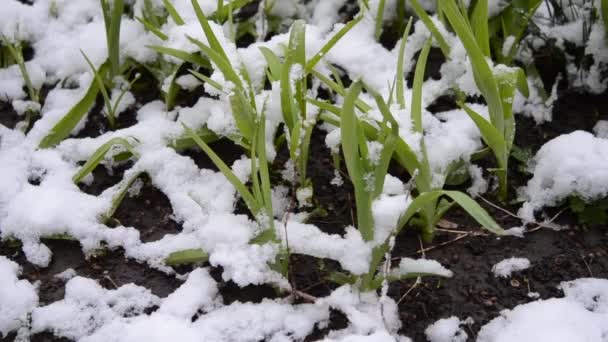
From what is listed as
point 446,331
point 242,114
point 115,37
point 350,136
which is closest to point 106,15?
point 115,37

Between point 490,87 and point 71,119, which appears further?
point 71,119

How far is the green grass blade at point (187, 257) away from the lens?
105cm

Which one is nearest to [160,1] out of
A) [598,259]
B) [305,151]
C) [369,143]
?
[305,151]

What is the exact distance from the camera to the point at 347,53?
136cm

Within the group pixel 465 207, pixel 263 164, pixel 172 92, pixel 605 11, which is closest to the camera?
pixel 465 207

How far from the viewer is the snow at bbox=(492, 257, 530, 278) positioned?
1054 millimetres

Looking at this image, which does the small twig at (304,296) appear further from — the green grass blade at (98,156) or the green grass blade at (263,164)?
the green grass blade at (98,156)

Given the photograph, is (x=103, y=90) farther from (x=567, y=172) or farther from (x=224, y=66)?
(x=567, y=172)

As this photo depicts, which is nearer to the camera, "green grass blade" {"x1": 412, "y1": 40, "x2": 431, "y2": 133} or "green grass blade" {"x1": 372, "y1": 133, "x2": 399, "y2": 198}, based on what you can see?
"green grass blade" {"x1": 372, "y1": 133, "x2": 399, "y2": 198}

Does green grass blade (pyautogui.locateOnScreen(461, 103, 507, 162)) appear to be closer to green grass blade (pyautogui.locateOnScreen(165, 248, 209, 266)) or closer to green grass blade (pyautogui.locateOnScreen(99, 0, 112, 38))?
green grass blade (pyautogui.locateOnScreen(165, 248, 209, 266))

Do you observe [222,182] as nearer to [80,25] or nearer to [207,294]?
[207,294]

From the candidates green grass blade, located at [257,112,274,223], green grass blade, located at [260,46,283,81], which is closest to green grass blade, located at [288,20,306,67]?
green grass blade, located at [260,46,283,81]

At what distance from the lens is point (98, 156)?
119cm

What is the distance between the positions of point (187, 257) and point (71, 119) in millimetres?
468
